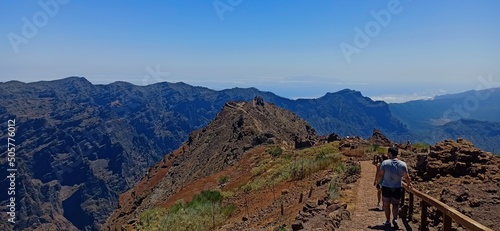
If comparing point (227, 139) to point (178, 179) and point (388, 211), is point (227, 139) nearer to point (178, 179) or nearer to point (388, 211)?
point (178, 179)

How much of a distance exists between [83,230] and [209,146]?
151 m

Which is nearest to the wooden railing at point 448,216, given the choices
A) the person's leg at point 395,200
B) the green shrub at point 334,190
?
the person's leg at point 395,200

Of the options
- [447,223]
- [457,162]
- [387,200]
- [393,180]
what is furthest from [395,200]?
[457,162]

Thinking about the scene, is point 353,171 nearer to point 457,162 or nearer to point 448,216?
point 457,162

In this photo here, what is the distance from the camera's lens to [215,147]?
56.8 meters

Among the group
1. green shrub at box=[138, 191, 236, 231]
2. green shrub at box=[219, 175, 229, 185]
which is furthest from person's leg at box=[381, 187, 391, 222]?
green shrub at box=[219, 175, 229, 185]

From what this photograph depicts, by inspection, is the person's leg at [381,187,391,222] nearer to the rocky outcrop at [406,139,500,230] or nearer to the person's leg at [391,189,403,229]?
the person's leg at [391,189,403,229]

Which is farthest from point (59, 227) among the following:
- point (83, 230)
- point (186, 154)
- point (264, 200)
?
point (264, 200)

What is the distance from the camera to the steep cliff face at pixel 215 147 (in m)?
45.4

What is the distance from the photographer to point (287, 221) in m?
14.0

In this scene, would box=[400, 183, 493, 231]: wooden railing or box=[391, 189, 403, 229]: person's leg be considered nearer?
box=[400, 183, 493, 231]: wooden railing

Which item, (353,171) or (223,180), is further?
(223,180)

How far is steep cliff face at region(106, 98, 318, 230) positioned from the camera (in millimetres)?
45428

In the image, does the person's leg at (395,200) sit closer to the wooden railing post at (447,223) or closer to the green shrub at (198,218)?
the wooden railing post at (447,223)
